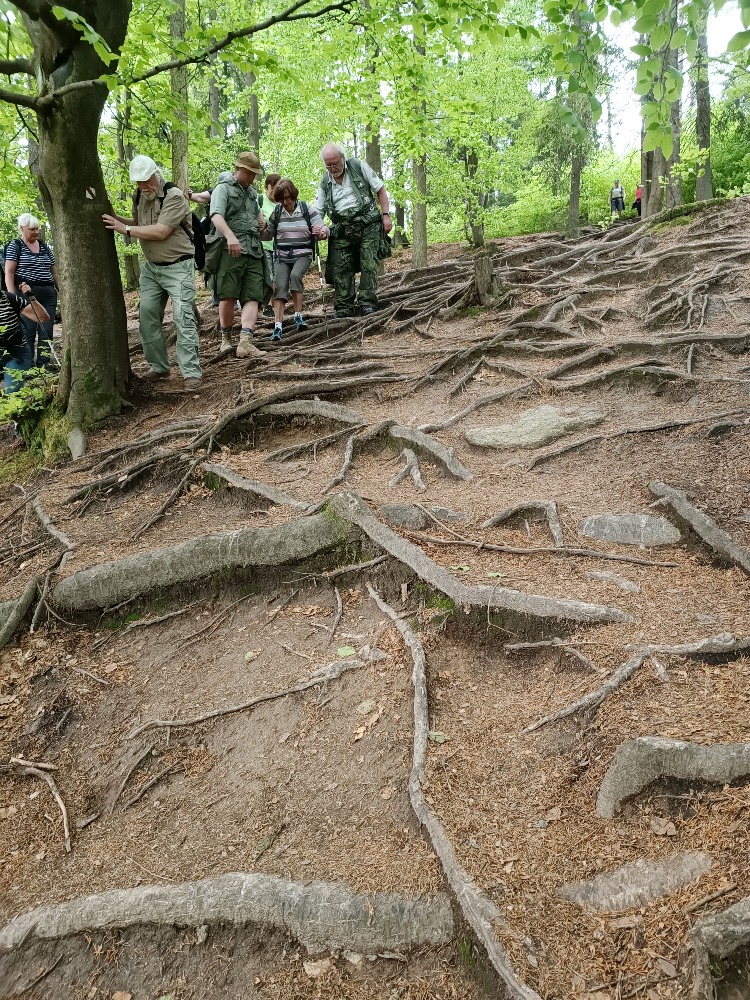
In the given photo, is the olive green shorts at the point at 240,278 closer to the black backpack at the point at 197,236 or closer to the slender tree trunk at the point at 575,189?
Answer: the black backpack at the point at 197,236

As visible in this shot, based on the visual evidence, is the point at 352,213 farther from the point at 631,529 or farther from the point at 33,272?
the point at 631,529

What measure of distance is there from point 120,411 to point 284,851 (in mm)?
5439

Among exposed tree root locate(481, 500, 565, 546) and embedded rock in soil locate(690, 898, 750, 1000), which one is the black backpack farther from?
embedded rock in soil locate(690, 898, 750, 1000)

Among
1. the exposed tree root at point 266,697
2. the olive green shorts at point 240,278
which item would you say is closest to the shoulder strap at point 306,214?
the olive green shorts at point 240,278

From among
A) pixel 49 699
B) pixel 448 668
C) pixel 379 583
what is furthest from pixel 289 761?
pixel 49 699

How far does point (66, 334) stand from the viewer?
6742 mm

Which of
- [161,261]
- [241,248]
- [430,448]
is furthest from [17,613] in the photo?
[241,248]

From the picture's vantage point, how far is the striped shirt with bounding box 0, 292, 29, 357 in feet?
26.9

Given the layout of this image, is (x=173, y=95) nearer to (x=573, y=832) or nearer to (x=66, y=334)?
(x=66, y=334)

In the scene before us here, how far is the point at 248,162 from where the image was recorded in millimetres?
7297

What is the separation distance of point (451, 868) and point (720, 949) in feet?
2.65

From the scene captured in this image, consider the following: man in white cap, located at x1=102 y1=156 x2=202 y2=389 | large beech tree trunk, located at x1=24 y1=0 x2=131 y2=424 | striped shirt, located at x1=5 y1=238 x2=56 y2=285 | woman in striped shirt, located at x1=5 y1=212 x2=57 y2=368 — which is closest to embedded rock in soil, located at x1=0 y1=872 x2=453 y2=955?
large beech tree trunk, located at x1=24 y1=0 x2=131 y2=424

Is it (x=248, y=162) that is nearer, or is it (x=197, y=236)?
(x=197, y=236)

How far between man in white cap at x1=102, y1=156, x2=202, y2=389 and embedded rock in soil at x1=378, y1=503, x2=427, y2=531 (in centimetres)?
397
